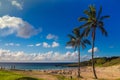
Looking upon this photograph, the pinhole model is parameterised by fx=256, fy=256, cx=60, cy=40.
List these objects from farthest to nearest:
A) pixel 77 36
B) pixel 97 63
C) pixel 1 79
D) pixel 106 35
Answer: pixel 97 63
pixel 77 36
pixel 106 35
pixel 1 79

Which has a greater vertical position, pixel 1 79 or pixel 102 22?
pixel 102 22

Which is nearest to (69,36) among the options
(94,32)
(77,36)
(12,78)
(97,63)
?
(77,36)

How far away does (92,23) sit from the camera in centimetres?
5719

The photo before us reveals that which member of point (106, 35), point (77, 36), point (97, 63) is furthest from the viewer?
point (97, 63)

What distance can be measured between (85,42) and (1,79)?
42.6 m

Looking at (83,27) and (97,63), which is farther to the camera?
(97,63)

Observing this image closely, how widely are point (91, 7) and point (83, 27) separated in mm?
4797

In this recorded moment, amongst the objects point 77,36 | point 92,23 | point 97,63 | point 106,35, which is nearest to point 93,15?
point 92,23

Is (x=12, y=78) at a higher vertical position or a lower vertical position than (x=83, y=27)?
lower

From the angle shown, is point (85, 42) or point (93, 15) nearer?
point (93, 15)

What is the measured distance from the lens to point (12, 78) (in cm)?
3428

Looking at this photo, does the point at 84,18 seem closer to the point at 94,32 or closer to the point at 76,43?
the point at 94,32

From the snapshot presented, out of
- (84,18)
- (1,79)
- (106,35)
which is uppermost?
(84,18)

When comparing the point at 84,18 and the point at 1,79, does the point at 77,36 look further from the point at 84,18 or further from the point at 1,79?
the point at 1,79
